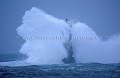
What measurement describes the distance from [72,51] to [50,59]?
705cm

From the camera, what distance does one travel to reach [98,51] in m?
74.8

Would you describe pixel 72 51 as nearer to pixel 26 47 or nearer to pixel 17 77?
pixel 26 47

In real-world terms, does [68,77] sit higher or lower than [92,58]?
lower

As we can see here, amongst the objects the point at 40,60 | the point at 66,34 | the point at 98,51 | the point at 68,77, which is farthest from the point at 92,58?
the point at 68,77

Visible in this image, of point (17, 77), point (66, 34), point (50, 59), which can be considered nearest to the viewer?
point (17, 77)

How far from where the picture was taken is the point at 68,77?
4156 centimetres

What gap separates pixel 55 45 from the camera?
2734 inches

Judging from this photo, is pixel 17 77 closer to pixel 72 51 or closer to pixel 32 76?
pixel 32 76

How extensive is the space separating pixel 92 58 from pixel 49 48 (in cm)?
1366

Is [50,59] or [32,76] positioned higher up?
[50,59]

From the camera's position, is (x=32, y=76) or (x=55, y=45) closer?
(x=32, y=76)

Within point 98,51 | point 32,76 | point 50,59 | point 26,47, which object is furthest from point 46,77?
point 98,51

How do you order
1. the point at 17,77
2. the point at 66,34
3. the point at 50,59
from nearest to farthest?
the point at 17,77 → the point at 50,59 → the point at 66,34

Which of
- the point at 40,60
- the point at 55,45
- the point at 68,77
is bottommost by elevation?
the point at 68,77
